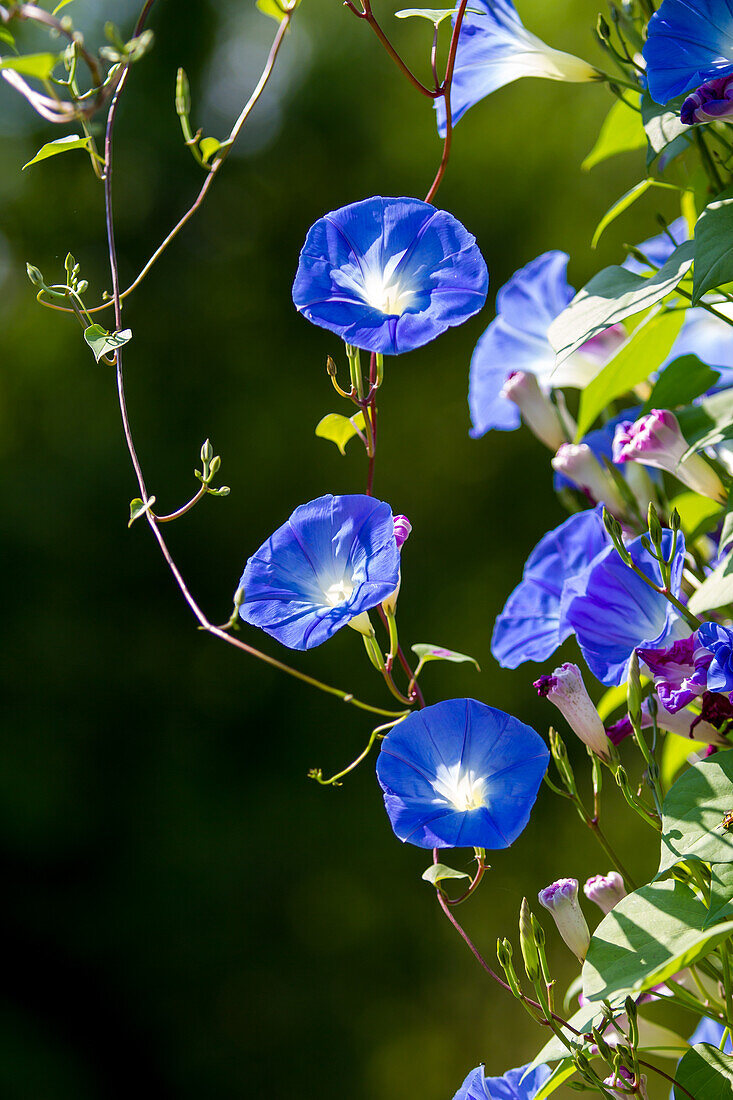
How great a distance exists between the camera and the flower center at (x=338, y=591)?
1.21 ft

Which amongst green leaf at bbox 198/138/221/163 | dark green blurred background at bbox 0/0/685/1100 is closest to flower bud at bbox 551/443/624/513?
green leaf at bbox 198/138/221/163

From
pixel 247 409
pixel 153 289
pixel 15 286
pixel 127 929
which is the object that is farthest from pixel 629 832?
pixel 15 286

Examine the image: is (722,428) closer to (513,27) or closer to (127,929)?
(513,27)

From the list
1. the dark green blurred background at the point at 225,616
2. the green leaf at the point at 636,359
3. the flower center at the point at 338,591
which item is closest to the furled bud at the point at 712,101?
the green leaf at the point at 636,359

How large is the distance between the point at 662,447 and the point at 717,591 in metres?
0.09

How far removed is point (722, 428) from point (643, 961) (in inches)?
8.6

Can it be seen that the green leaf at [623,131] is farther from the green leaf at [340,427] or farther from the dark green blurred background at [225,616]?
the dark green blurred background at [225,616]

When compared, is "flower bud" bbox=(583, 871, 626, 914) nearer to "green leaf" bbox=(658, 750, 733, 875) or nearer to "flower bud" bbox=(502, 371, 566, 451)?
"green leaf" bbox=(658, 750, 733, 875)

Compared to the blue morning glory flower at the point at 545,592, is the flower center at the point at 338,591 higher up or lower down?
higher up

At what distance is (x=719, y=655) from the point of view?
348 millimetres

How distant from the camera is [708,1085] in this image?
1.17 feet

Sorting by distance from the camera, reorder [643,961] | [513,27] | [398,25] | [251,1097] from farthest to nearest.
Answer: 1. [398,25]
2. [251,1097]
3. [513,27]
4. [643,961]

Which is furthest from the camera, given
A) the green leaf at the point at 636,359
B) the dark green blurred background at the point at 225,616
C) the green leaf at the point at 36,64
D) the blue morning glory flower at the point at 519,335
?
the dark green blurred background at the point at 225,616

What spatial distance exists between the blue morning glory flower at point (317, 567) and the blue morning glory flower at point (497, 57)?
25 centimetres
